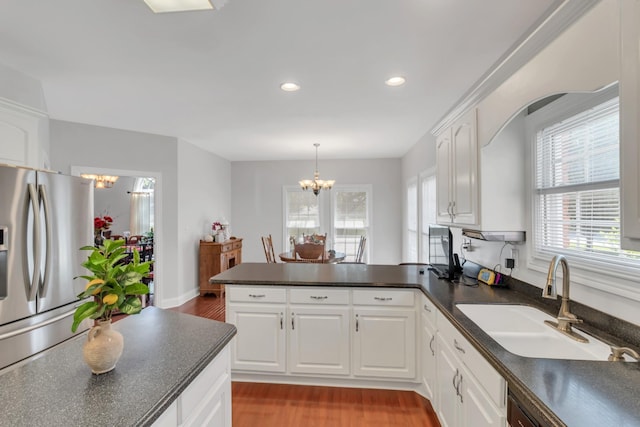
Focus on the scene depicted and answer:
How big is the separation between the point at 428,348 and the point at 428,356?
6 cm

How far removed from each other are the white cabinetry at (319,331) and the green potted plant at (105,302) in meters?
1.48

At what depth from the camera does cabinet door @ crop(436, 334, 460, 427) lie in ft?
5.21

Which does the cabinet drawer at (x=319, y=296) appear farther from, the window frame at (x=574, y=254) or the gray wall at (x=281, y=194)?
the gray wall at (x=281, y=194)

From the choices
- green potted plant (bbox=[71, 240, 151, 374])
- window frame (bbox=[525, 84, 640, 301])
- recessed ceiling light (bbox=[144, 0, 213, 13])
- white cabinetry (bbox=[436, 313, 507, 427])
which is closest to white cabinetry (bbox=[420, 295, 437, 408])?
white cabinetry (bbox=[436, 313, 507, 427])

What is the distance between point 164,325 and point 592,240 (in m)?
2.26

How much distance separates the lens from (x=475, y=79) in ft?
8.18

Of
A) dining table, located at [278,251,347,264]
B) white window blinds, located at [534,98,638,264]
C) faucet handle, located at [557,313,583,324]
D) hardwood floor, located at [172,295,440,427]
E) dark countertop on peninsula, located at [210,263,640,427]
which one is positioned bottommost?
hardwood floor, located at [172,295,440,427]

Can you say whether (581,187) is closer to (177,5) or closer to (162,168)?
(177,5)

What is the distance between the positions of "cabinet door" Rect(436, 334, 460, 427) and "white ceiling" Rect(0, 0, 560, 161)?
1.98 m

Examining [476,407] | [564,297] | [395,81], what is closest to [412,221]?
[395,81]

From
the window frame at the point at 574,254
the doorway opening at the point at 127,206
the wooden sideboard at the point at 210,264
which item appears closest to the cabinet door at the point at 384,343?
the window frame at the point at 574,254

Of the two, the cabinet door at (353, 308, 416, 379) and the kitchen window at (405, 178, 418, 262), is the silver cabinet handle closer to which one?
the cabinet door at (353, 308, 416, 379)

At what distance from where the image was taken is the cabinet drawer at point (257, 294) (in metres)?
2.41

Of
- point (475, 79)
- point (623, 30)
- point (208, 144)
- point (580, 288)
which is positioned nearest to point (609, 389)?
point (580, 288)
